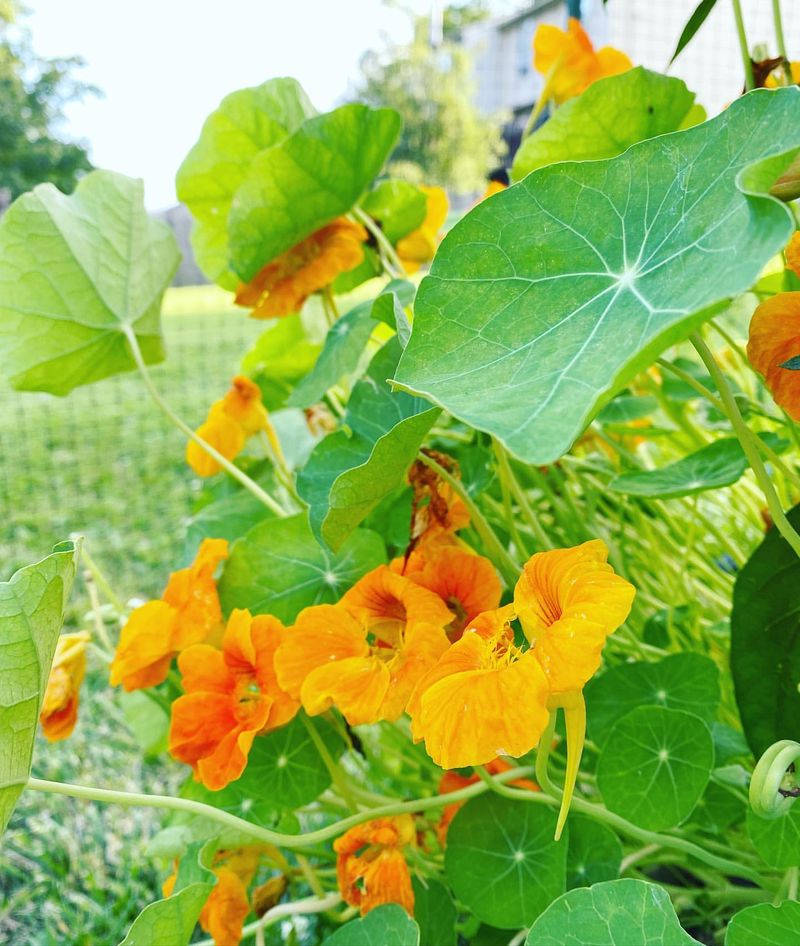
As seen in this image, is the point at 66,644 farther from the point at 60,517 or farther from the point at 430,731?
the point at 60,517

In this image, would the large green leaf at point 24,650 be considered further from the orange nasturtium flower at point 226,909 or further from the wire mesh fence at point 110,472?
the wire mesh fence at point 110,472

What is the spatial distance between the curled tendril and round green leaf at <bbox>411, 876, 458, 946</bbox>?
290 millimetres

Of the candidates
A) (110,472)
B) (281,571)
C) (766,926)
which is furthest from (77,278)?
Result: (110,472)

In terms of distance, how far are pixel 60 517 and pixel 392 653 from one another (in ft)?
7.09

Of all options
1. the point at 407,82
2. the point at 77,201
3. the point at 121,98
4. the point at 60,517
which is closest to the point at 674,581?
the point at 77,201

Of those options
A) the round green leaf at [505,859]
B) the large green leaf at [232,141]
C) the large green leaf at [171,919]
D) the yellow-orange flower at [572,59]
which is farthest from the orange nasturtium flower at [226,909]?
the yellow-orange flower at [572,59]

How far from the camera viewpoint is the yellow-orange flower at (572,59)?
0.72m

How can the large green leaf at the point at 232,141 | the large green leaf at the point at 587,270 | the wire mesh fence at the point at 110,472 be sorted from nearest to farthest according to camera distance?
1. the large green leaf at the point at 587,270
2. the large green leaf at the point at 232,141
3. the wire mesh fence at the point at 110,472

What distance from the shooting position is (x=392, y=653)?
1.57 ft

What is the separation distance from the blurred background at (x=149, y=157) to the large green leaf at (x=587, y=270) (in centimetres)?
29

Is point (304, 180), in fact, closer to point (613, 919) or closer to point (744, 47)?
point (744, 47)

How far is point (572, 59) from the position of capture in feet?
2.39

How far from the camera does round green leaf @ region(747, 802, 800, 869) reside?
1.44 ft

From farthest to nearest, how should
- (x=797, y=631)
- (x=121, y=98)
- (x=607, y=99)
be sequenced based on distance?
(x=121, y=98) < (x=607, y=99) < (x=797, y=631)
